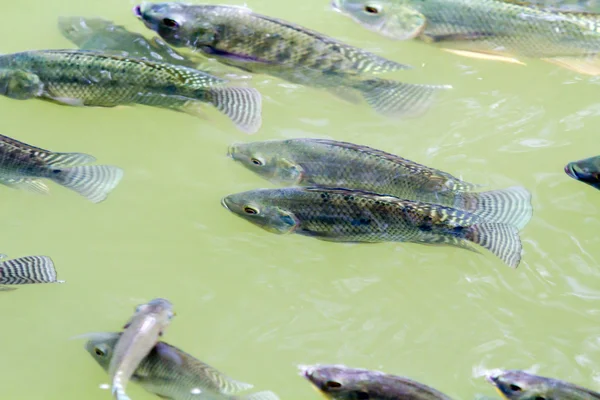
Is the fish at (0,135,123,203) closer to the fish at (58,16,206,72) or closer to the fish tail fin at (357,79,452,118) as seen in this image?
the fish at (58,16,206,72)

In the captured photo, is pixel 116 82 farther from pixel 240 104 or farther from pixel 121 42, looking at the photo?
pixel 240 104

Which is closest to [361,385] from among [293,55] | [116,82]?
[293,55]

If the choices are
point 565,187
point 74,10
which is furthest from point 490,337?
point 74,10

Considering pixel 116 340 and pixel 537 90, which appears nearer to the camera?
pixel 116 340

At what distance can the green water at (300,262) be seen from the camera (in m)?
3.11

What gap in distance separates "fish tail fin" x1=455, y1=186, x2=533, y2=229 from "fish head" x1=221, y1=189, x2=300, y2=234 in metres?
0.83

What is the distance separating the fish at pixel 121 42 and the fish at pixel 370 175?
935 millimetres

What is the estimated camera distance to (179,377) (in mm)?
2793

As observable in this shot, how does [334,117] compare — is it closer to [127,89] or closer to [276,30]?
[276,30]

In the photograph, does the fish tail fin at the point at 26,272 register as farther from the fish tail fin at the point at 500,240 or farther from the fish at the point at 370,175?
the fish tail fin at the point at 500,240

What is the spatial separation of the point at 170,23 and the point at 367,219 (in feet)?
5.90

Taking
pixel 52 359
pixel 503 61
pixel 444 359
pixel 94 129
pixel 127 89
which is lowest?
pixel 52 359

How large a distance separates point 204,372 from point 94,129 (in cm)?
181

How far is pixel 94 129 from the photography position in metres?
3.99
